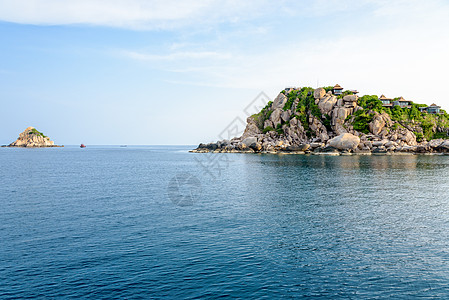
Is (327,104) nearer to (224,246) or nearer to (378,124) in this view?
(378,124)

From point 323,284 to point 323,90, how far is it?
555 feet

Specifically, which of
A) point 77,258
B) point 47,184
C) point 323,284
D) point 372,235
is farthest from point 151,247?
point 47,184

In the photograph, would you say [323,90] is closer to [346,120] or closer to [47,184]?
[346,120]

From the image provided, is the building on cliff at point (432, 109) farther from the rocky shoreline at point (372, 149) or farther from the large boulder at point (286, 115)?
the large boulder at point (286, 115)

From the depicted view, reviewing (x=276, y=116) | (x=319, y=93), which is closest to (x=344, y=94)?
(x=319, y=93)

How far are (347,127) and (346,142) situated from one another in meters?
18.6

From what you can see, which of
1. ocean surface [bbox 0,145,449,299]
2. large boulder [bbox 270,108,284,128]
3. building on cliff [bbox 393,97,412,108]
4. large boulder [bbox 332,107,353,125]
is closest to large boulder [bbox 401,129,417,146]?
building on cliff [bbox 393,97,412,108]

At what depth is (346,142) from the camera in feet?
465

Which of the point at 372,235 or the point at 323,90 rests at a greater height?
the point at 323,90

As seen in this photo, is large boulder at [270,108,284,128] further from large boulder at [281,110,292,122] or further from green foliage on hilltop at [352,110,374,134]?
green foliage on hilltop at [352,110,374,134]

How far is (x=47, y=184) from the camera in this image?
5791cm

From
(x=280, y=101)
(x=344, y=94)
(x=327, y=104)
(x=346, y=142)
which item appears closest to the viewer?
(x=346, y=142)

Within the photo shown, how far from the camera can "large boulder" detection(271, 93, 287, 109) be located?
189000mm

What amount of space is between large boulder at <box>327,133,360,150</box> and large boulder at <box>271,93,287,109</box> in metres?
52.2
